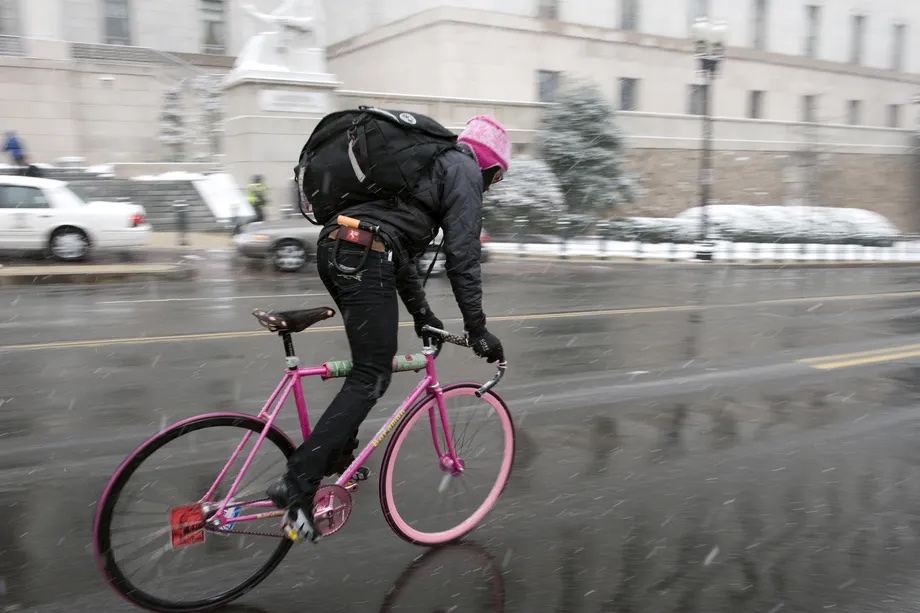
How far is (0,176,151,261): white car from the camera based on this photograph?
1509 centimetres

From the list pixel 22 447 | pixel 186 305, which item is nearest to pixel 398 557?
pixel 22 447

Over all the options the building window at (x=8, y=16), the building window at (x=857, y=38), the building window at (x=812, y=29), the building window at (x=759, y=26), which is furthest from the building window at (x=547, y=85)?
the building window at (x=857, y=38)

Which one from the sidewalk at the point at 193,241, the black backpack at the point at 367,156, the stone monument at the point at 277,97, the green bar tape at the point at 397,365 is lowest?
the sidewalk at the point at 193,241

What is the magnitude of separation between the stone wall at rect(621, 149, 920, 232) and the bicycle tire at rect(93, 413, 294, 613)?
3198 centimetres

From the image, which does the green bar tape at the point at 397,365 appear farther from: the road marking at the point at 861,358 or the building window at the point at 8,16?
the building window at the point at 8,16

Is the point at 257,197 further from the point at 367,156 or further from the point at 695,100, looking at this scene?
the point at 695,100

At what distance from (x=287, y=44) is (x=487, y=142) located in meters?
22.8

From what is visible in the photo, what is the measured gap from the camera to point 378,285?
3.32 meters

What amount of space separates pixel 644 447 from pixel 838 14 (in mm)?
52121

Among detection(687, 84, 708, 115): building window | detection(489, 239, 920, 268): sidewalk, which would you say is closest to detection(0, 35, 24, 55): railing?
detection(489, 239, 920, 268): sidewalk

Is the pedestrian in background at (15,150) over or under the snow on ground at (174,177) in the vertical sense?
over

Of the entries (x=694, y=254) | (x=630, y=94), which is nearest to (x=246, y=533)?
(x=694, y=254)

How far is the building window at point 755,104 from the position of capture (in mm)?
44781

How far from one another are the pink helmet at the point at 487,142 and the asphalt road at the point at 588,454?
5.72ft
